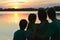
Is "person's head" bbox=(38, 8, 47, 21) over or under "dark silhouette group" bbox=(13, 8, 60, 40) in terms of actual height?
over

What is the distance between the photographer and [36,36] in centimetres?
411

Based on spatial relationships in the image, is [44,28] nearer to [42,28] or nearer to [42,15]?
[42,28]

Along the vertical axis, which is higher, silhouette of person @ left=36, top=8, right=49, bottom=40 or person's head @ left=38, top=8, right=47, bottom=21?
person's head @ left=38, top=8, right=47, bottom=21

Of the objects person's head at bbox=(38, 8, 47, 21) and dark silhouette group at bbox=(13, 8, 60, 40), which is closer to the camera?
dark silhouette group at bbox=(13, 8, 60, 40)

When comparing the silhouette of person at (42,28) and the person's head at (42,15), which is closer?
the silhouette of person at (42,28)

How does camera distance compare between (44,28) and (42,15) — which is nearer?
(44,28)

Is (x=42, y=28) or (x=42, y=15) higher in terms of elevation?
(x=42, y=15)

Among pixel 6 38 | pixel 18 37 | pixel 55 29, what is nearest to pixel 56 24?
pixel 55 29

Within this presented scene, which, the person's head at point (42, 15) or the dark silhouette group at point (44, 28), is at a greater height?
the person's head at point (42, 15)

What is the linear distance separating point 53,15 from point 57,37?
15.1 inches

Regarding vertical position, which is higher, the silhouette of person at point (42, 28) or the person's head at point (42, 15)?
the person's head at point (42, 15)

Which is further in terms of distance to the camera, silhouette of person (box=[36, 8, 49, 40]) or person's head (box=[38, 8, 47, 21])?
person's head (box=[38, 8, 47, 21])

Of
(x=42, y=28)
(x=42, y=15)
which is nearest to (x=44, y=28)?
(x=42, y=28)

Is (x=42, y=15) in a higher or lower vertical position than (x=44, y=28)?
higher
